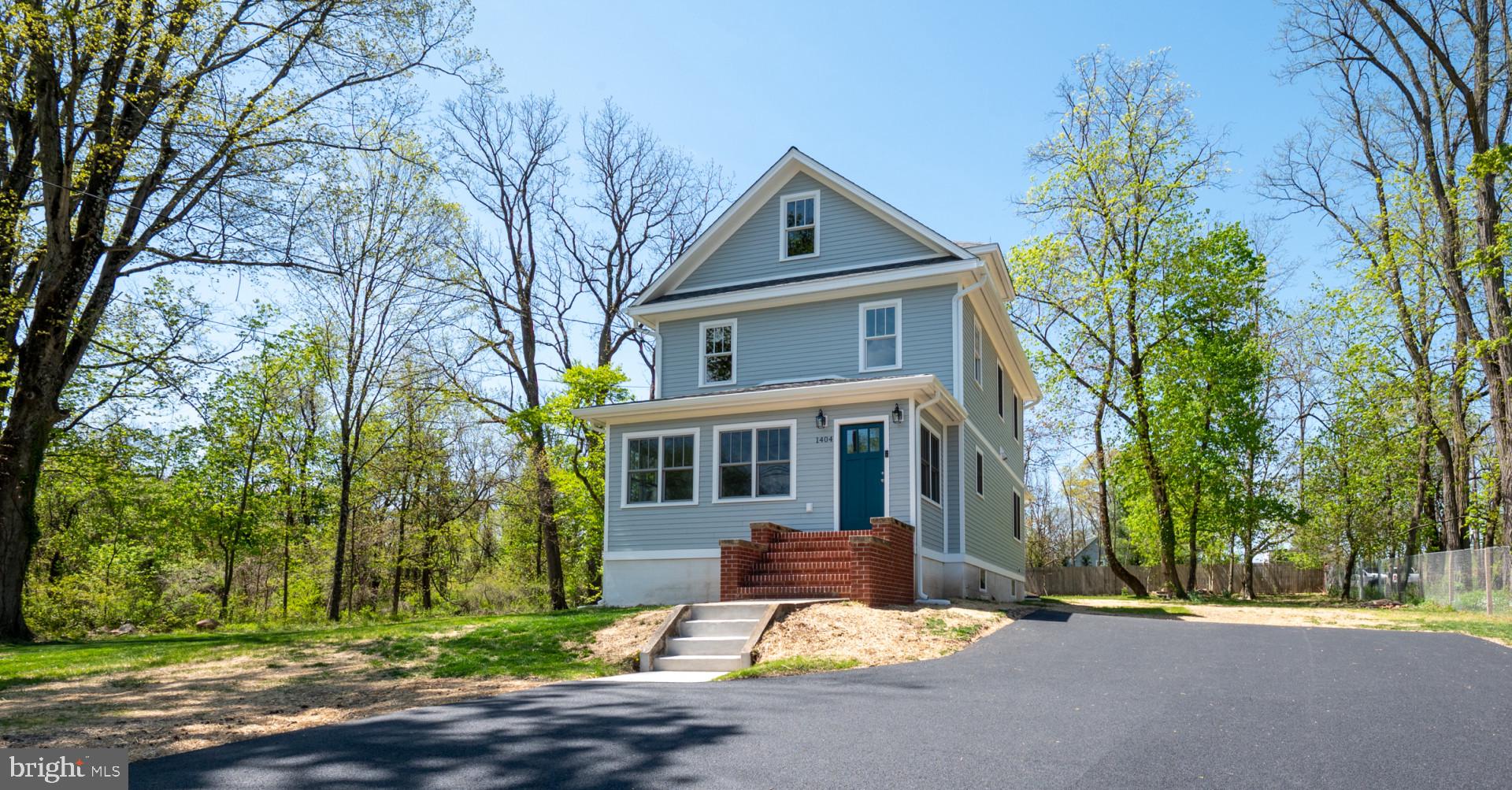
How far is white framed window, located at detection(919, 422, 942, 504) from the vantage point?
52.2ft

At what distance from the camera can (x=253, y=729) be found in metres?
7.33

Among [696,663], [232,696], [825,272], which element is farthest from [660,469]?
[232,696]

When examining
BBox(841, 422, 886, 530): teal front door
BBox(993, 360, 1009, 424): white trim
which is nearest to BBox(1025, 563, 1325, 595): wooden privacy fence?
BBox(993, 360, 1009, 424): white trim

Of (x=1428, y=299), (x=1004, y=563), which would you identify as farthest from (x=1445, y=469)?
(x=1004, y=563)

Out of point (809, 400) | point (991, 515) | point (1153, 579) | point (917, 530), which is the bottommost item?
point (1153, 579)

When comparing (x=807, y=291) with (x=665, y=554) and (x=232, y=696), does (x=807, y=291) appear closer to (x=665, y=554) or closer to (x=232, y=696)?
(x=665, y=554)

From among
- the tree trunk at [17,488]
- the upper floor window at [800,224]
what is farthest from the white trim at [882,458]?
the tree trunk at [17,488]

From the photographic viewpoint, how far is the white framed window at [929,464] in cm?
1591

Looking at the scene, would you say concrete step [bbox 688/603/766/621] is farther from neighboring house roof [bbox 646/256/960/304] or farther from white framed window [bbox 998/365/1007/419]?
white framed window [bbox 998/365/1007/419]

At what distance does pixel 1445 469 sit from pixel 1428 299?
4812 mm

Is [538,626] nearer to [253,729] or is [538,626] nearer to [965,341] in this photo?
[253,729]

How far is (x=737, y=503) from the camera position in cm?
1636

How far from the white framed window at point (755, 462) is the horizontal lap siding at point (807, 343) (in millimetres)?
1964

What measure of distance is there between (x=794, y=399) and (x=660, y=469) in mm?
2814
